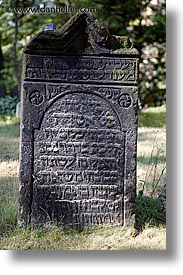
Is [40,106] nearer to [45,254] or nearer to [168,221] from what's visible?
[45,254]

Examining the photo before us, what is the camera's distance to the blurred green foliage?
4856 millimetres

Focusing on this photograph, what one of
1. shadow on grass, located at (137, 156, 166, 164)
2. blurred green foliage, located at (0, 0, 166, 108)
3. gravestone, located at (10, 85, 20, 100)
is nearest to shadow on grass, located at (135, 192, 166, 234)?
shadow on grass, located at (137, 156, 166, 164)

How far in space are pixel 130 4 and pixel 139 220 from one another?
267 centimetres

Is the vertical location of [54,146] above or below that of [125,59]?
below

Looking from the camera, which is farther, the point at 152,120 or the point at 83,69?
the point at 152,120

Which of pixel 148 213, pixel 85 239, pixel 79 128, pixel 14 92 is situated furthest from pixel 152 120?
pixel 85 239

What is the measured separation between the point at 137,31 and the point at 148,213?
288 cm

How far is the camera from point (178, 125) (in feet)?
10.4

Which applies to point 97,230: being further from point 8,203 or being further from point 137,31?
point 137,31

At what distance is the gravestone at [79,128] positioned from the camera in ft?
9.69

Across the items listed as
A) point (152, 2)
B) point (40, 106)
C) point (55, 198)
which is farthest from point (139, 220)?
point (152, 2)

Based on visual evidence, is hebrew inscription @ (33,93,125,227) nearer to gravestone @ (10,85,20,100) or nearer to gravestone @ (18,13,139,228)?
gravestone @ (18,13,139,228)

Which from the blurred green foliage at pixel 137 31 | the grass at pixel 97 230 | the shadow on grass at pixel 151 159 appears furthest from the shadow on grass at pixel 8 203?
the blurred green foliage at pixel 137 31

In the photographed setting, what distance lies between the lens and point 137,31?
18.4 feet
